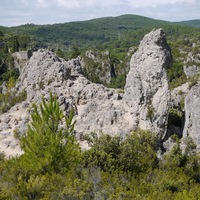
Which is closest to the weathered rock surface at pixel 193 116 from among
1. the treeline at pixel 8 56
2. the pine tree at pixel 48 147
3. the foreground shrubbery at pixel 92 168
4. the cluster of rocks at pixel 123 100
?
the cluster of rocks at pixel 123 100

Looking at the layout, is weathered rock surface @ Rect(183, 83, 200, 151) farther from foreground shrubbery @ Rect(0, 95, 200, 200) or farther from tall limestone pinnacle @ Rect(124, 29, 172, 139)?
tall limestone pinnacle @ Rect(124, 29, 172, 139)

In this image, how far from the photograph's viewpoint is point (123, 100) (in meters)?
38.0

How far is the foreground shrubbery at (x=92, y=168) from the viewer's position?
20312mm

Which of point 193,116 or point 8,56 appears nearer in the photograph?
point 193,116

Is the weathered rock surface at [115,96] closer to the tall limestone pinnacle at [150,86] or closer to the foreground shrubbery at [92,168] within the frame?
the tall limestone pinnacle at [150,86]

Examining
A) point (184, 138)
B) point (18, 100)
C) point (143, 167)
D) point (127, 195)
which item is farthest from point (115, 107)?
point (127, 195)

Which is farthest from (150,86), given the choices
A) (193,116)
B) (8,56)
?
(8,56)

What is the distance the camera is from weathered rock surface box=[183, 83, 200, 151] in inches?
1226

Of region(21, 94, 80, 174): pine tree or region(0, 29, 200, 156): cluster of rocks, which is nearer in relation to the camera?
region(21, 94, 80, 174): pine tree

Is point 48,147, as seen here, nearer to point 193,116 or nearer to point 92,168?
point 92,168

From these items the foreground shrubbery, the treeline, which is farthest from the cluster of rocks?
the treeline

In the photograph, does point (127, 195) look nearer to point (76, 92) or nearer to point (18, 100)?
point (76, 92)

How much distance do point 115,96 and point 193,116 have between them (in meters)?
11.2

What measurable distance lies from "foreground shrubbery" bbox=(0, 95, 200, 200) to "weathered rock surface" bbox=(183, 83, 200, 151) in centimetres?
126
